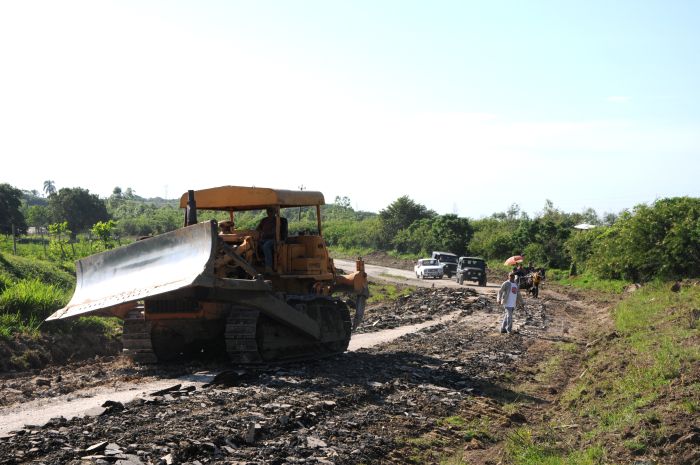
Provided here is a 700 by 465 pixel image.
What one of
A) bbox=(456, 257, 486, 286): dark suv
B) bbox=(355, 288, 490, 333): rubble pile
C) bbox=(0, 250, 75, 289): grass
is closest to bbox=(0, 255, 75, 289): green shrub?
bbox=(0, 250, 75, 289): grass

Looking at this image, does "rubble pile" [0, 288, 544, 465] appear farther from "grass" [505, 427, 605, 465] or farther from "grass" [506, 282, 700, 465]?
"grass" [506, 282, 700, 465]

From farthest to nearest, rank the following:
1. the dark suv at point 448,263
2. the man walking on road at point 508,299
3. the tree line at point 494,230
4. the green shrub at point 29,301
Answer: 1. the dark suv at point 448,263
2. the tree line at point 494,230
3. the man walking on road at point 508,299
4. the green shrub at point 29,301

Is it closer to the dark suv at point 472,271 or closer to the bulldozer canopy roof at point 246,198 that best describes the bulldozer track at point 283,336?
the bulldozer canopy roof at point 246,198

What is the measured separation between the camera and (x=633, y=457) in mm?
7875

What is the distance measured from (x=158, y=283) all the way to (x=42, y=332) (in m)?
6.18

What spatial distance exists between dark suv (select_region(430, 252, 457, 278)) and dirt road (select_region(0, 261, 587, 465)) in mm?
32663

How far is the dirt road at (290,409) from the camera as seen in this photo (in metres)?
7.84

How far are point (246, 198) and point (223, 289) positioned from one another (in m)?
2.53

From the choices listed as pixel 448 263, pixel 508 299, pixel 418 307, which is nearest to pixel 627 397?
pixel 508 299

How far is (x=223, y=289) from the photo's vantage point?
12.4 m

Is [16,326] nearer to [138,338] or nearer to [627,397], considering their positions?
[138,338]

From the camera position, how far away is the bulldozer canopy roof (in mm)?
14164

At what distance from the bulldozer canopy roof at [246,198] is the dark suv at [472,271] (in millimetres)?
29347

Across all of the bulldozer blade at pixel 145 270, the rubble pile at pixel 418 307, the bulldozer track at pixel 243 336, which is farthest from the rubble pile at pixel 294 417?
the rubble pile at pixel 418 307
